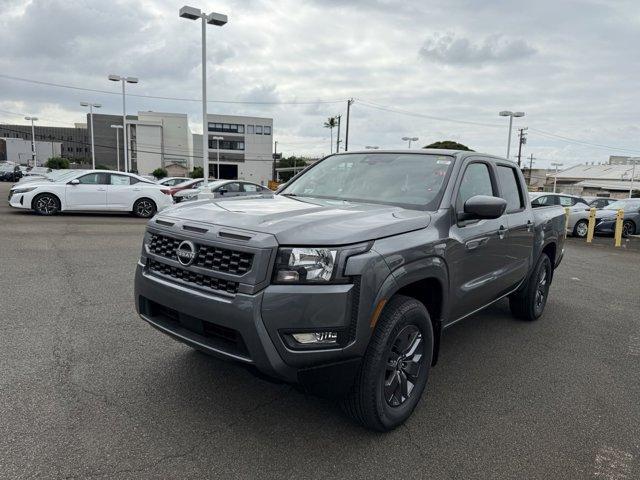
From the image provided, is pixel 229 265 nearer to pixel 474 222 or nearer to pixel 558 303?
pixel 474 222

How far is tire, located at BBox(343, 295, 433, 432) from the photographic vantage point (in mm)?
2822

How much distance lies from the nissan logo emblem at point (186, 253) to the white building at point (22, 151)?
364 feet

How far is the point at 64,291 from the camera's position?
602 centimetres

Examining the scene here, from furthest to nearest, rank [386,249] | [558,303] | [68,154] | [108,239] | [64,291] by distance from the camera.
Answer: [68,154]
[108,239]
[558,303]
[64,291]
[386,249]

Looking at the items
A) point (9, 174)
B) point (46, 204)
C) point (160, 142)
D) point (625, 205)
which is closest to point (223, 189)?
point (46, 204)

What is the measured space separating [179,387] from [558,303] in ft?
17.7

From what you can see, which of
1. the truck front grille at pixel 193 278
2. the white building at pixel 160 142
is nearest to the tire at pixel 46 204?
the truck front grille at pixel 193 278

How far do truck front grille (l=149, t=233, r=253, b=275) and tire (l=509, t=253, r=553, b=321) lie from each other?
3.91 meters

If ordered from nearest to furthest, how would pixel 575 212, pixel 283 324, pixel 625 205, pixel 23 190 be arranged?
pixel 283 324 → pixel 23 190 → pixel 575 212 → pixel 625 205

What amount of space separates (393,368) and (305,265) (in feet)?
3.21

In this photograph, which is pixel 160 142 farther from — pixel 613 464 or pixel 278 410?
pixel 613 464

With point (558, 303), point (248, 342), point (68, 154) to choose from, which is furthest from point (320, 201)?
point (68, 154)

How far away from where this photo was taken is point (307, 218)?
2.95m

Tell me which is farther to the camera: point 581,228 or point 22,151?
point 22,151
